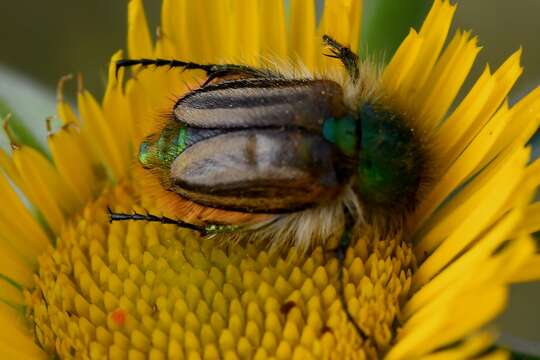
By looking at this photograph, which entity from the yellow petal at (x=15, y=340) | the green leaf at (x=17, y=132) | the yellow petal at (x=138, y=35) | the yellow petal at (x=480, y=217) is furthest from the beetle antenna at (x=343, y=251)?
the green leaf at (x=17, y=132)

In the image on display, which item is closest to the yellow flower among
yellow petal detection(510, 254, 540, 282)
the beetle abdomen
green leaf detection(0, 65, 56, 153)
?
yellow petal detection(510, 254, 540, 282)

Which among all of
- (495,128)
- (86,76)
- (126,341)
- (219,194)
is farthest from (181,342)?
(86,76)

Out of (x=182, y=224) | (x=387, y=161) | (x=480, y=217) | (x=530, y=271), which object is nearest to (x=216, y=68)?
(x=182, y=224)

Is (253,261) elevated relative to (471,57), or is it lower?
lower

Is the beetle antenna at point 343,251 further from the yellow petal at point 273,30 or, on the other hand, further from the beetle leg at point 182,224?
the yellow petal at point 273,30

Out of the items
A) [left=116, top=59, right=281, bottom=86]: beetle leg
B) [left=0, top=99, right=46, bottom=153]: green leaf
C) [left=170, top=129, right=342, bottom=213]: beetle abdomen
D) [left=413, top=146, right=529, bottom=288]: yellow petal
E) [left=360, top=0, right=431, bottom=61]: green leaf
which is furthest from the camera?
[left=0, top=99, right=46, bottom=153]: green leaf

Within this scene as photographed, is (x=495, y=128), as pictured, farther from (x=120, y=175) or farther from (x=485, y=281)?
(x=120, y=175)

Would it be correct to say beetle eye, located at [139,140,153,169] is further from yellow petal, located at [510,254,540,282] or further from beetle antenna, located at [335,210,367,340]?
yellow petal, located at [510,254,540,282]
